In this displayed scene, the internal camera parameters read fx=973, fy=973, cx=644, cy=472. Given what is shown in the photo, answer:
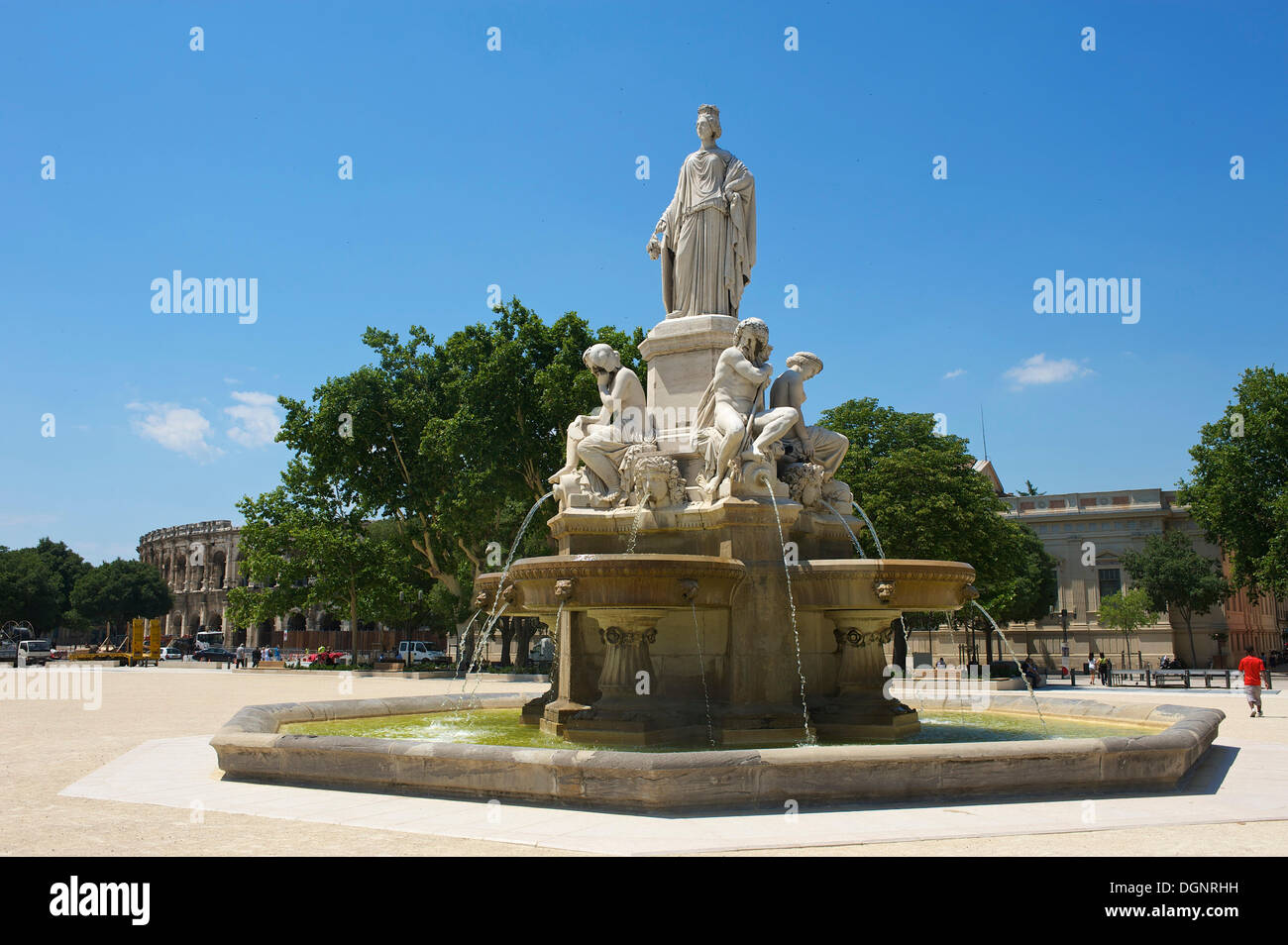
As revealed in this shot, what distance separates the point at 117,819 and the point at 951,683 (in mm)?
25343

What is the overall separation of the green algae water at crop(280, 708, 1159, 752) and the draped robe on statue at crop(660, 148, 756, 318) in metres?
6.09

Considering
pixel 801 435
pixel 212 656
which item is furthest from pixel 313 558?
pixel 801 435

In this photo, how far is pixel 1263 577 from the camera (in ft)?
137

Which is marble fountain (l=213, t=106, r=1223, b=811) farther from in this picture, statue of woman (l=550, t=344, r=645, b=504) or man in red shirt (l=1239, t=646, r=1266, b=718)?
A: man in red shirt (l=1239, t=646, r=1266, b=718)

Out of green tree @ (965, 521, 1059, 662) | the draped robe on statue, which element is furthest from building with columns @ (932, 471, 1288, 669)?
the draped robe on statue

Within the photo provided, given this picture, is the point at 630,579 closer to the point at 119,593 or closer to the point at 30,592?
the point at 30,592

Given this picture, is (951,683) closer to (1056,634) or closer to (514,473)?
(514,473)

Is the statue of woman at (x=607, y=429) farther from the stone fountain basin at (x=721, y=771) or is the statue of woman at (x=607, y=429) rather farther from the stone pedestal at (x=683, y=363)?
the stone fountain basin at (x=721, y=771)

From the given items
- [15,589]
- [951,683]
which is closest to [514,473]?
[951,683]

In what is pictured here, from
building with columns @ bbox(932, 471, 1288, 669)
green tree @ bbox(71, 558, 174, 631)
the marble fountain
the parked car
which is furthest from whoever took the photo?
Answer: green tree @ bbox(71, 558, 174, 631)

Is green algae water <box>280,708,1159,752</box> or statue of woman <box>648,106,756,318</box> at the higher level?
statue of woman <box>648,106,756,318</box>

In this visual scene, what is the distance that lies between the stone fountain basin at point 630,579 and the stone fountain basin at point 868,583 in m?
0.96

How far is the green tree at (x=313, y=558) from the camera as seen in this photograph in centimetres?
4644

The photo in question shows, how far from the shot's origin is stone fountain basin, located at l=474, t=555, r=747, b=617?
9.77 m
